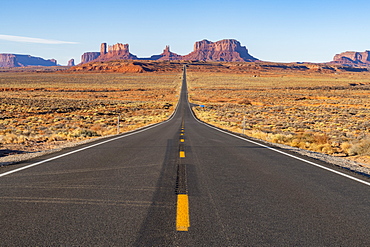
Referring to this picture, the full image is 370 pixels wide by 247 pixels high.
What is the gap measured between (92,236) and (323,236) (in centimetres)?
251

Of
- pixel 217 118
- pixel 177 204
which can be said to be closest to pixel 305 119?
pixel 217 118

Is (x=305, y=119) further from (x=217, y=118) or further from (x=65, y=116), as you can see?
(x=65, y=116)

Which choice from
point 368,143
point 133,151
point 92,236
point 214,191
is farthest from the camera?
point 368,143

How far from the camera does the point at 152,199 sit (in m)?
4.79

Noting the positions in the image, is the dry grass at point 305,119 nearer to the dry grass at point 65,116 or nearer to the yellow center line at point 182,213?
the yellow center line at point 182,213

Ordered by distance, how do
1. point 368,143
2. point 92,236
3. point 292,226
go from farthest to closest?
point 368,143
point 292,226
point 92,236

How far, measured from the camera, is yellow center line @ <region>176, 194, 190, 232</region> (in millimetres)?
3721

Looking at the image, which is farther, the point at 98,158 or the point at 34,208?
the point at 98,158

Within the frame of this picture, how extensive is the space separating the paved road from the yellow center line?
0.04ft

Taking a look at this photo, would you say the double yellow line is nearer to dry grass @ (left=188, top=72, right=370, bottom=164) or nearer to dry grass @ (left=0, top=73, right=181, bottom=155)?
dry grass @ (left=0, top=73, right=181, bottom=155)

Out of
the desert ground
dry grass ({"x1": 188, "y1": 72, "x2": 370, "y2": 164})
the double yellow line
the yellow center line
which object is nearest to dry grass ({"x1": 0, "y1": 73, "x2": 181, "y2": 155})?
the desert ground

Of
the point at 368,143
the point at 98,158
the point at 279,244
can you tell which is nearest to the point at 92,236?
the point at 279,244

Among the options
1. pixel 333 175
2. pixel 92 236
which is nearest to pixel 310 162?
pixel 333 175

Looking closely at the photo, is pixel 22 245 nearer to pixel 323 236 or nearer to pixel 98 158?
pixel 323 236
